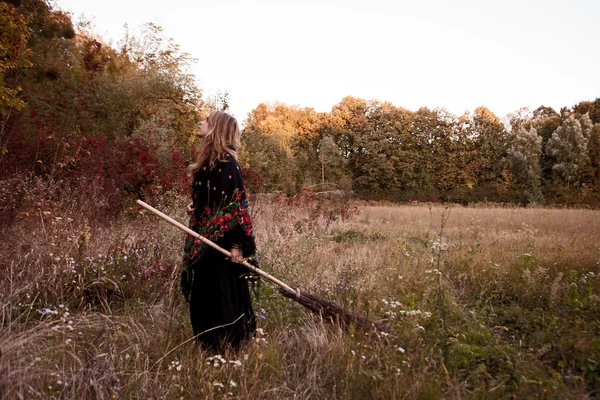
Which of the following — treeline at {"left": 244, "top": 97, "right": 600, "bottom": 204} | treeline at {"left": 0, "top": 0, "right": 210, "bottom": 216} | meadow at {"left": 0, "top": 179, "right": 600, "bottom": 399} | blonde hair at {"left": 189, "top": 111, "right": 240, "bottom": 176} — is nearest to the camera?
meadow at {"left": 0, "top": 179, "right": 600, "bottom": 399}

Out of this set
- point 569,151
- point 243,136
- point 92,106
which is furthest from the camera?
point 569,151

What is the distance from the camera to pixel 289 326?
348cm

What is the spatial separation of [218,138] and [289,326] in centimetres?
179

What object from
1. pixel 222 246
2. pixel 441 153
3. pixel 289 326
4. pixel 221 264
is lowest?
pixel 289 326

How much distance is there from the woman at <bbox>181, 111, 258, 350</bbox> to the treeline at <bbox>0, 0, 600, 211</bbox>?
1.70 m

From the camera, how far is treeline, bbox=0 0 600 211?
8055 millimetres

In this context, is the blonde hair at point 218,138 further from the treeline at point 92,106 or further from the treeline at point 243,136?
the treeline at point 92,106

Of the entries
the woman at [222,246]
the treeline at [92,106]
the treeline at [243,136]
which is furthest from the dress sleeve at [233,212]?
the treeline at [92,106]

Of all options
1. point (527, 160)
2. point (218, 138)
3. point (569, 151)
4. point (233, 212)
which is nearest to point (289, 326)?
point (233, 212)

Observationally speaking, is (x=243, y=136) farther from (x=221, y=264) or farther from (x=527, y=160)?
(x=527, y=160)

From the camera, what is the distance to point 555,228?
10398mm

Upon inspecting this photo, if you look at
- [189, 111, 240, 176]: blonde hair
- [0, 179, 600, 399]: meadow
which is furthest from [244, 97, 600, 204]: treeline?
[189, 111, 240, 176]: blonde hair

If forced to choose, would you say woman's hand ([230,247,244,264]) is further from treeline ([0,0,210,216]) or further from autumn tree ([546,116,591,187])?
autumn tree ([546,116,591,187])

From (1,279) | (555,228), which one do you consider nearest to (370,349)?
(1,279)
